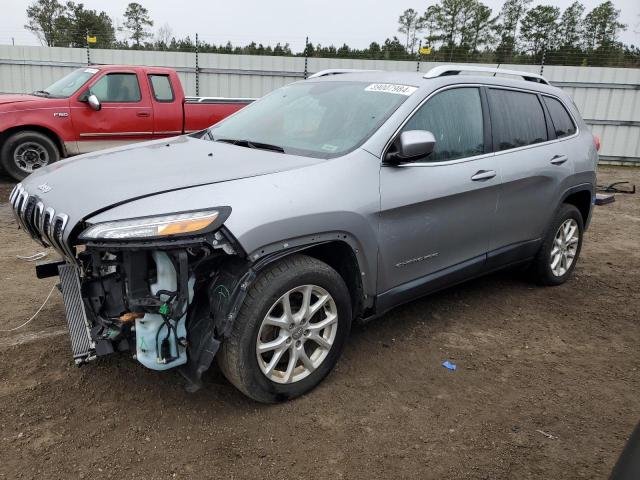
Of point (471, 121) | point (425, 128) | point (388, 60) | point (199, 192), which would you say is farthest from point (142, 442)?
point (388, 60)

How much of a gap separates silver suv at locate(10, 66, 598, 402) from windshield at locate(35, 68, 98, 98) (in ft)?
18.6

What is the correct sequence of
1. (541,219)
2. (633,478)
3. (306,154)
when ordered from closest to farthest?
(633,478), (306,154), (541,219)

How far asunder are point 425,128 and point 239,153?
1191 millimetres

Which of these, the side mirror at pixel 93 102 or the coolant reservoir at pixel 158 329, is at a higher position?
the side mirror at pixel 93 102

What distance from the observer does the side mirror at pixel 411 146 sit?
3.04 meters

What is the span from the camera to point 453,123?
11.9ft

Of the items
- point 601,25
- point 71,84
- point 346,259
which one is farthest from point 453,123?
point 601,25

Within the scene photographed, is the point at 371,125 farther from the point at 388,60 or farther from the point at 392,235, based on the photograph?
the point at 388,60

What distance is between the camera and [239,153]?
3188 mm

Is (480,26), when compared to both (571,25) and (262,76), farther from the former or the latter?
(262,76)

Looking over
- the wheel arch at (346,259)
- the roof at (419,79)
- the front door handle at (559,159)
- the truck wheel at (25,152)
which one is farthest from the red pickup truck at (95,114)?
the wheel arch at (346,259)

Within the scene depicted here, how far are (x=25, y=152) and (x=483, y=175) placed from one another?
7.24 meters

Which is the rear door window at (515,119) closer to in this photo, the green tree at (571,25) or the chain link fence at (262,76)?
the chain link fence at (262,76)

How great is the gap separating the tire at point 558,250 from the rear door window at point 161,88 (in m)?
6.82
